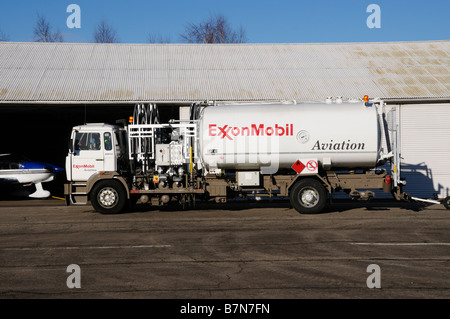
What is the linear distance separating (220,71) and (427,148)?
34.6 ft

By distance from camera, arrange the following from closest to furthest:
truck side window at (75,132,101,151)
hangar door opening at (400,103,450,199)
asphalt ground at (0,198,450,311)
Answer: asphalt ground at (0,198,450,311)
truck side window at (75,132,101,151)
hangar door opening at (400,103,450,199)

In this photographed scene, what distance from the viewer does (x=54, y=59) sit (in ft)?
84.9

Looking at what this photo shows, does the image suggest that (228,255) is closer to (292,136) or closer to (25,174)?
(292,136)

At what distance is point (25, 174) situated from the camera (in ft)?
73.7

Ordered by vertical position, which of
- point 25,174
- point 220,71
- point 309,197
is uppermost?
point 220,71

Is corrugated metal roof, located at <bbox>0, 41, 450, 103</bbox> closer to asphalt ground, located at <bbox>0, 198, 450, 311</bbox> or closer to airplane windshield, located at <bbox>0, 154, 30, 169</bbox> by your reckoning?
airplane windshield, located at <bbox>0, 154, 30, 169</bbox>

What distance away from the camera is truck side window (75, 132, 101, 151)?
1675 centimetres

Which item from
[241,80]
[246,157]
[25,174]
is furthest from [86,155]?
[241,80]

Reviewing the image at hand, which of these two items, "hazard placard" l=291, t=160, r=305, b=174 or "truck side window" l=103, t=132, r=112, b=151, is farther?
"truck side window" l=103, t=132, r=112, b=151

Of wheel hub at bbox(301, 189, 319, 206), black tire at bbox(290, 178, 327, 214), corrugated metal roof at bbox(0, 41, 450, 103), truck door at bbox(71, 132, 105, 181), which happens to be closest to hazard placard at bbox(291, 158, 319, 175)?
black tire at bbox(290, 178, 327, 214)

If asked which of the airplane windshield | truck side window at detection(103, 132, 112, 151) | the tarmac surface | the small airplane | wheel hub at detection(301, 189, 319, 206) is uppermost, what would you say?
truck side window at detection(103, 132, 112, 151)

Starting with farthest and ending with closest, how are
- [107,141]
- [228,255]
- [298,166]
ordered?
[107,141] → [298,166] → [228,255]

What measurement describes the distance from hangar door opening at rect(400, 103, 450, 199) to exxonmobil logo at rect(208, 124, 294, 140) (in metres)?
8.89

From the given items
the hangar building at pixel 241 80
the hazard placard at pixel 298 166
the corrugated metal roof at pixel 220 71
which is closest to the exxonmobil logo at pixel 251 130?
the hazard placard at pixel 298 166
